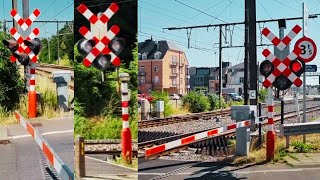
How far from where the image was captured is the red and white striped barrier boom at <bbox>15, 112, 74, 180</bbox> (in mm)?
1505

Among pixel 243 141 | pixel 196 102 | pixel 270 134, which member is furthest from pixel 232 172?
pixel 196 102

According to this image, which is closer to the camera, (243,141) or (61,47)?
(61,47)

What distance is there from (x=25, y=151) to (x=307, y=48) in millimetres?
1430

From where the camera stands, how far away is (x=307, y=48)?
78.2 inches

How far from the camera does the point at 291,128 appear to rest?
7.06 ft

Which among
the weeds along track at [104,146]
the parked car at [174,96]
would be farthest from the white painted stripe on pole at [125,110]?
the parked car at [174,96]

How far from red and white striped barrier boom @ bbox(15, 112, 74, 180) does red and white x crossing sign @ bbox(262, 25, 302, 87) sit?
1.04 m

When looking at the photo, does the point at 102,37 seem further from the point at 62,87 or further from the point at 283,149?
the point at 283,149

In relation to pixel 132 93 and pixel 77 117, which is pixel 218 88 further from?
pixel 77 117

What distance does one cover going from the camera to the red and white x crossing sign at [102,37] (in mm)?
1283

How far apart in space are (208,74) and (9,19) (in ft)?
2.87

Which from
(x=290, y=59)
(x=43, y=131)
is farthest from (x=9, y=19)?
(x=290, y=59)

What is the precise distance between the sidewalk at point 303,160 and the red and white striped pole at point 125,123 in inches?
40.5

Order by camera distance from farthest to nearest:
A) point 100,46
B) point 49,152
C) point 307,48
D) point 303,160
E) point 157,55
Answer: point 303,160 < point 307,48 < point 49,152 < point 157,55 < point 100,46
